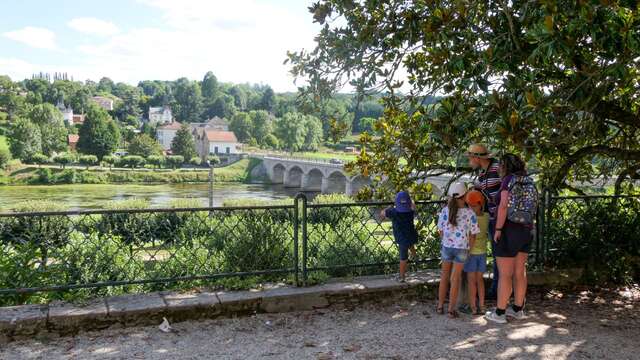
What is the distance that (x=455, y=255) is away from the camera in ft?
15.9

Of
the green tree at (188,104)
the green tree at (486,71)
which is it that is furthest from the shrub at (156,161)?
the green tree at (486,71)

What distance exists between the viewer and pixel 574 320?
5.01 metres

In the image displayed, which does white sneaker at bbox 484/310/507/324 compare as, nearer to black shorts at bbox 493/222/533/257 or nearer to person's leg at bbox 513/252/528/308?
person's leg at bbox 513/252/528/308

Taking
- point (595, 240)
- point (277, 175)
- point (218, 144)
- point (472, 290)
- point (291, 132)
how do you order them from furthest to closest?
point (218, 144) → point (291, 132) → point (277, 175) → point (595, 240) → point (472, 290)

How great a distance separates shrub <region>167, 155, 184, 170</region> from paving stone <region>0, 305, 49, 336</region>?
297 ft

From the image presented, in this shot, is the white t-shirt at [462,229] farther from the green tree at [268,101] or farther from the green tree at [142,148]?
the green tree at [268,101]

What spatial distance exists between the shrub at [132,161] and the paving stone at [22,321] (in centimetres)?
8826

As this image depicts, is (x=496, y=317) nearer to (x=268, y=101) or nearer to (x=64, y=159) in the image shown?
(x=64, y=159)

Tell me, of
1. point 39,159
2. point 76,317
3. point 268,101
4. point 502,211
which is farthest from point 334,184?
point 268,101

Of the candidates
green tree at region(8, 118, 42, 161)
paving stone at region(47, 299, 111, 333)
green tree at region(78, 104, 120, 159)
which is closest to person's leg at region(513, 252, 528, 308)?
paving stone at region(47, 299, 111, 333)

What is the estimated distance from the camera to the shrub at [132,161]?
88.1m

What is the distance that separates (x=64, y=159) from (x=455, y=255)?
8934cm

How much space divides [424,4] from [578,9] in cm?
173

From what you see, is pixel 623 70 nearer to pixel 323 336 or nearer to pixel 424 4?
pixel 424 4
